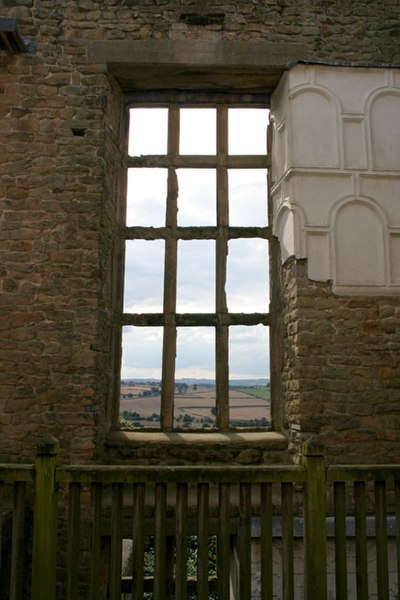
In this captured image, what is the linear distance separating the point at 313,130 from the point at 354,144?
1.39 ft

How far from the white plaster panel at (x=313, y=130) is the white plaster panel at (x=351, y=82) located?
0.12 m

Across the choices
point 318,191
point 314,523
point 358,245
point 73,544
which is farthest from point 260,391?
point 73,544

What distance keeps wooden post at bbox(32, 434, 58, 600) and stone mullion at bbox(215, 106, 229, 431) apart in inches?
92.1

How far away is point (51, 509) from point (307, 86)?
4338mm

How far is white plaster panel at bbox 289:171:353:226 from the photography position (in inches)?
183

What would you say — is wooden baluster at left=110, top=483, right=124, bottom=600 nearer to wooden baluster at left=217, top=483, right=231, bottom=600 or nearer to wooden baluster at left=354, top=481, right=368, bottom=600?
wooden baluster at left=217, top=483, right=231, bottom=600

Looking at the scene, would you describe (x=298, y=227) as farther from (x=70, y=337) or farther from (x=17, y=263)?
(x=17, y=263)

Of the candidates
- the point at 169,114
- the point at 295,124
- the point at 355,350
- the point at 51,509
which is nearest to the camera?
the point at 51,509

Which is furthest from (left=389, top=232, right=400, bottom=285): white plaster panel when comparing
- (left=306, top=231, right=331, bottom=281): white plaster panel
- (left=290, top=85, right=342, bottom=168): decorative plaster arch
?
(left=290, top=85, right=342, bottom=168): decorative plaster arch

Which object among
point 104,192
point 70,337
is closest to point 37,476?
point 70,337

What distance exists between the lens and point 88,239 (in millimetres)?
4703

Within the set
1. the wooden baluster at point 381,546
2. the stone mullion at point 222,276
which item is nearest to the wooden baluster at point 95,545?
the wooden baluster at point 381,546

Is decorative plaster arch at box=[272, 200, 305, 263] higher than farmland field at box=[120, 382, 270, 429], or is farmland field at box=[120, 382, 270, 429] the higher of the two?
decorative plaster arch at box=[272, 200, 305, 263]

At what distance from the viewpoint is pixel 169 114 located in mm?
5406
